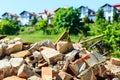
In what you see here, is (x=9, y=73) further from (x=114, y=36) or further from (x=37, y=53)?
(x=114, y=36)

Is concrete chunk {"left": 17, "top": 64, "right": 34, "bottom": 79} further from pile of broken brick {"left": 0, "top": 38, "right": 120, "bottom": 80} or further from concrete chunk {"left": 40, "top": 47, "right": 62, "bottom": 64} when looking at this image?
concrete chunk {"left": 40, "top": 47, "right": 62, "bottom": 64}

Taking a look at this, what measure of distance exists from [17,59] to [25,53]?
0.55 meters

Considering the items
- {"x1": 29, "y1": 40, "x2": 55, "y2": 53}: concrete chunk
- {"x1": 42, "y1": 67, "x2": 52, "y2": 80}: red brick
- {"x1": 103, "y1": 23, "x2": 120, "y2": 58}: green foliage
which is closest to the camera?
{"x1": 42, "y1": 67, "x2": 52, "y2": 80}: red brick

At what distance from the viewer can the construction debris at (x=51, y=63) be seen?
25.1 ft

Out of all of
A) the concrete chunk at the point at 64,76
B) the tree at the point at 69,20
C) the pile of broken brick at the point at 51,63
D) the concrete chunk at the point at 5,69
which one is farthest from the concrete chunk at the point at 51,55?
the tree at the point at 69,20

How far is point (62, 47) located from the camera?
8836 mm

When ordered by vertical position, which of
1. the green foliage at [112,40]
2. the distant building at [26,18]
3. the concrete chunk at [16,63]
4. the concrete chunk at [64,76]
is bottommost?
the distant building at [26,18]

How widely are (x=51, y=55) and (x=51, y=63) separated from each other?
19 centimetres

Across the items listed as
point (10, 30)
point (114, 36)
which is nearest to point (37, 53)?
point (114, 36)

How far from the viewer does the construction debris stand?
301 inches

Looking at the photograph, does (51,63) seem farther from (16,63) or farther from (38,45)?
(38,45)

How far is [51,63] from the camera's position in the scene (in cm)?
823

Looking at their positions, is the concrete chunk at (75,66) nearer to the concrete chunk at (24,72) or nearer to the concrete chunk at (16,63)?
the concrete chunk at (24,72)

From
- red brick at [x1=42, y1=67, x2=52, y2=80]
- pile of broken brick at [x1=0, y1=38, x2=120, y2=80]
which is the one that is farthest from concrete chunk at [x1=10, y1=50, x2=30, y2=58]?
red brick at [x1=42, y1=67, x2=52, y2=80]
